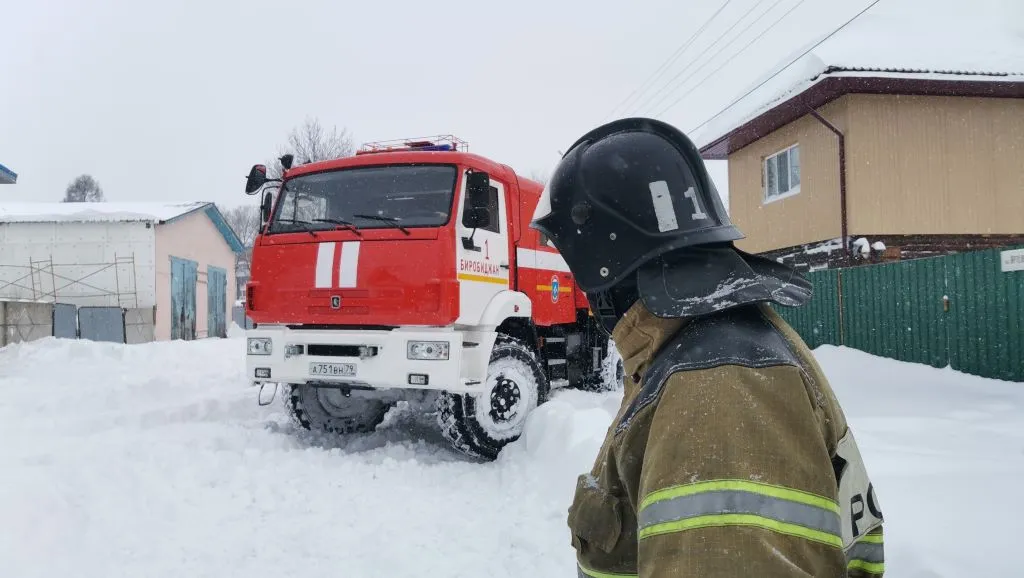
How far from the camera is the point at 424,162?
6.30m

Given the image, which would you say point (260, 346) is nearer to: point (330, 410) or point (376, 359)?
point (330, 410)

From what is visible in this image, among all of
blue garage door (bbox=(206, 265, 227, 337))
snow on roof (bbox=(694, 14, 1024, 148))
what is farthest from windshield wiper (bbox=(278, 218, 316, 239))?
blue garage door (bbox=(206, 265, 227, 337))

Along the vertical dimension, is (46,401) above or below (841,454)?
below

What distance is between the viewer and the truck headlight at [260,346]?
20.6 feet

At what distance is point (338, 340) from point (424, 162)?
1826mm

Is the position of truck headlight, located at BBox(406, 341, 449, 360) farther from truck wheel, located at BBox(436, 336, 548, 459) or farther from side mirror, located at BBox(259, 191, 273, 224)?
side mirror, located at BBox(259, 191, 273, 224)

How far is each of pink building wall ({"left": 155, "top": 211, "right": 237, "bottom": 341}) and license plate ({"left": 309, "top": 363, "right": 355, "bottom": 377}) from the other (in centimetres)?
1801

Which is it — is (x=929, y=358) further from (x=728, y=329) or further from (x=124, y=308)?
(x=124, y=308)

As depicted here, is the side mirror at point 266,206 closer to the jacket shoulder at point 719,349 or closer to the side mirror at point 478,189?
the side mirror at point 478,189

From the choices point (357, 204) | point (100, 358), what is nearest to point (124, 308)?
point (100, 358)

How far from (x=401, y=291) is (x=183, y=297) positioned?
67.1 ft

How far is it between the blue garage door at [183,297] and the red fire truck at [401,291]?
59.3 ft

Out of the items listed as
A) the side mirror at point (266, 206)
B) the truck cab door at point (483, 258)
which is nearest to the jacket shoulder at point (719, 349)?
the truck cab door at point (483, 258)

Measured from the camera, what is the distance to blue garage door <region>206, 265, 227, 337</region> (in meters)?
25.7
